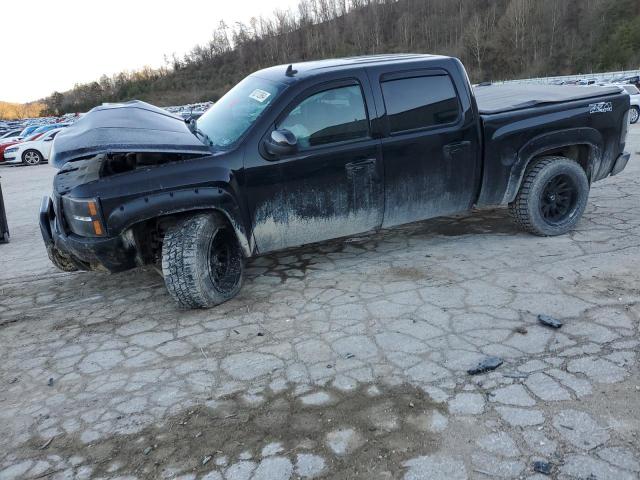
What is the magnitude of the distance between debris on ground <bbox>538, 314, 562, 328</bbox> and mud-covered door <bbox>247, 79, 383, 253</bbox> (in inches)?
68.2

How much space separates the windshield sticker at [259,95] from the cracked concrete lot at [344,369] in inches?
65.0

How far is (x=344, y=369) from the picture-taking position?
10.8 ft

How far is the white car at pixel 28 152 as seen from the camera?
1834 centimetres

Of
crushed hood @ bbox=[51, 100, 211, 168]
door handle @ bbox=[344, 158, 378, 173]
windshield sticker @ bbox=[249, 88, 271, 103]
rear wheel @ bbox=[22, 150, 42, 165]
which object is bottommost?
rear wheel @ bbox=[22, 150, 42, 165]

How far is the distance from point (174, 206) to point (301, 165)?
109 centimetres

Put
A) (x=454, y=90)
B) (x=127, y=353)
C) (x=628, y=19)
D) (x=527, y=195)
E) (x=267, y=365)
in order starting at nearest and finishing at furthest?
(x=267, y=365) → (x=127, y=353) → (x=454, y=90) → (x=527, y=195) → (x=628, y=19)

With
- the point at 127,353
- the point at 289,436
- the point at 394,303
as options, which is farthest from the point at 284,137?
the point at 289,436

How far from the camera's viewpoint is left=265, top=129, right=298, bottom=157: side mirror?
13.3 feet

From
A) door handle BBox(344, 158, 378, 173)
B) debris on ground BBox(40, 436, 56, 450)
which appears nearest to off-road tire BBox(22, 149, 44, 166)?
door handle BBox(344, 158, 378, 173)

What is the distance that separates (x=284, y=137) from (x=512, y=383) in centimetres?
243

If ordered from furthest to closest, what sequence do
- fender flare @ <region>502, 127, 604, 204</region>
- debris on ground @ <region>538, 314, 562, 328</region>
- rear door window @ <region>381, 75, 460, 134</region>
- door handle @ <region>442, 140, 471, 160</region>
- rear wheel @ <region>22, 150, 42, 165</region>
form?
1. rear wheel @ <region>22, 150, 42, 165</region>
2. fender flare @ <region>502, 127, 604, 204</region>
3. door handle @ <region>442, 140, 471, 160</region>
4. rear door window @ <region>381, 75, 460, 134</region>
5. debris on ground @ <region>538, 314, 562, 328</region>

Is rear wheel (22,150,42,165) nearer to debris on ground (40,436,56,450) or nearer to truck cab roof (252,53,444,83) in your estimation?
truck cab roof (252,53,444,83)

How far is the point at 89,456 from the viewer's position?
8.82ft

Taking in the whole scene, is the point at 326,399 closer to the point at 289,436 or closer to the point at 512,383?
the point at 289,436
